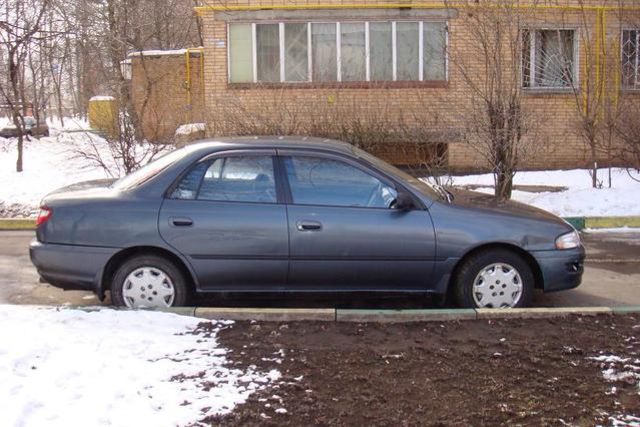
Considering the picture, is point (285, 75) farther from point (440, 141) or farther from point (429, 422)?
point (429, 422)

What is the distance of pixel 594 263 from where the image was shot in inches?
313

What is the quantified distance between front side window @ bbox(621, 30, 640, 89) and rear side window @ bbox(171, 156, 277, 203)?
1184cm

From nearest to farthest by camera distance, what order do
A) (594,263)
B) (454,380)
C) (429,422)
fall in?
1. (429,422)
2. (454,380)
3. (594,263)

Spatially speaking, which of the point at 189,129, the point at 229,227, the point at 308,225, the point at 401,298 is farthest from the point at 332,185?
the point at 189,129

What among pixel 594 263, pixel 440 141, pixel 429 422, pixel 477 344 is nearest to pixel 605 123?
pixel 440 141

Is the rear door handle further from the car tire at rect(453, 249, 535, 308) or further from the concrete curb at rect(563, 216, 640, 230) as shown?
the concrete curb at rect(563, 216, 640, 230)

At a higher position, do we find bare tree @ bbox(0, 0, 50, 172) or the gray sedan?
bare tree @ bbox(0, 0, 50, 172)

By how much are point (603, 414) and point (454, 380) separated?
852mm

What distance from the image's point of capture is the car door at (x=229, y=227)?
17.9 feet

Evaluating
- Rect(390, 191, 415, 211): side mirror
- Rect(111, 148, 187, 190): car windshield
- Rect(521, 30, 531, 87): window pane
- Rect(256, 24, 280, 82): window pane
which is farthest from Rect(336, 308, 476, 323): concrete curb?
Rect(256, 24, 280, 82): window pane

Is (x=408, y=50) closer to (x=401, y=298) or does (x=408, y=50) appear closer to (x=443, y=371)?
(x=401, y=298)

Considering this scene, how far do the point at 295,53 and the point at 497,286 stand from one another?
11.0 meters

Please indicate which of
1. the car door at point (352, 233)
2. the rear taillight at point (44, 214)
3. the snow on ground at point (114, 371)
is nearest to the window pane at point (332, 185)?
the car door at point (352, 233)

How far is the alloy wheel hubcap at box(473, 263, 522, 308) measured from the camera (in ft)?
18.3
